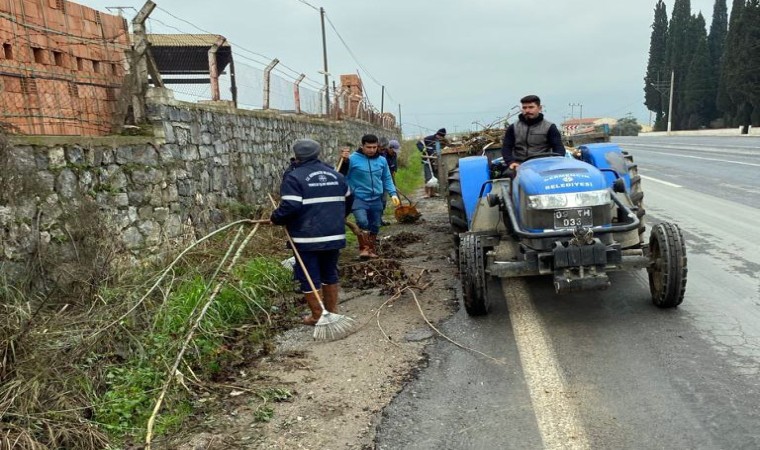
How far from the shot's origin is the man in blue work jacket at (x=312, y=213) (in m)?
5.22

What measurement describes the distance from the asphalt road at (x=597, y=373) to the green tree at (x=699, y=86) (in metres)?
66.3

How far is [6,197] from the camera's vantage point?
4.62m

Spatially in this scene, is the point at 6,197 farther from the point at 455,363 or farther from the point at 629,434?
the point at 629,434

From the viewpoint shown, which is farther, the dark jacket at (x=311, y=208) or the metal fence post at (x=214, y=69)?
the metal fence post at (x=214, y=69)

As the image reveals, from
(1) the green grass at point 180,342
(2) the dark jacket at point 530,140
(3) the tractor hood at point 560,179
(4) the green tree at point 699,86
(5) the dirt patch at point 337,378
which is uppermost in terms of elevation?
(4) the green tree at point 699,86

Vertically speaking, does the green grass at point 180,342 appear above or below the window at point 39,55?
below

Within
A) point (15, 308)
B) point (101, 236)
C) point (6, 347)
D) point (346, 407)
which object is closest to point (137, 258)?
point (101, 236)

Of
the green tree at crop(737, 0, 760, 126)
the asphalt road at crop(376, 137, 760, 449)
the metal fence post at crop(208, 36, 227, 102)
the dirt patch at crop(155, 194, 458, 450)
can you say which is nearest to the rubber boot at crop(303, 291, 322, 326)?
the dirt patch at crop(155, 194, 458, 450)

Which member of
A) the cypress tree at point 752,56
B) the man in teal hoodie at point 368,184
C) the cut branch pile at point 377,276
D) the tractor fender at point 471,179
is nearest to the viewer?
the cut branch pile at point 377,276

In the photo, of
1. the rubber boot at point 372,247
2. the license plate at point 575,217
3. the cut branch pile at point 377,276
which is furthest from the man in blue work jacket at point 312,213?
the rubber boot at point 372,247

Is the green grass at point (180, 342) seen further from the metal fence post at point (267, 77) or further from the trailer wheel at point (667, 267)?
the metal fence post at point (267, 77)

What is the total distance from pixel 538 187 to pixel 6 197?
14.5ft

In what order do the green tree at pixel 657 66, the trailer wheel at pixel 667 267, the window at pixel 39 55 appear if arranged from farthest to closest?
the green tree at pixel 657 66, the window at pixel 39 55, the trailer wheel at pixel 667 267

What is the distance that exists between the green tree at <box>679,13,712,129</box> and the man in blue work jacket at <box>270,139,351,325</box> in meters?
69.1
